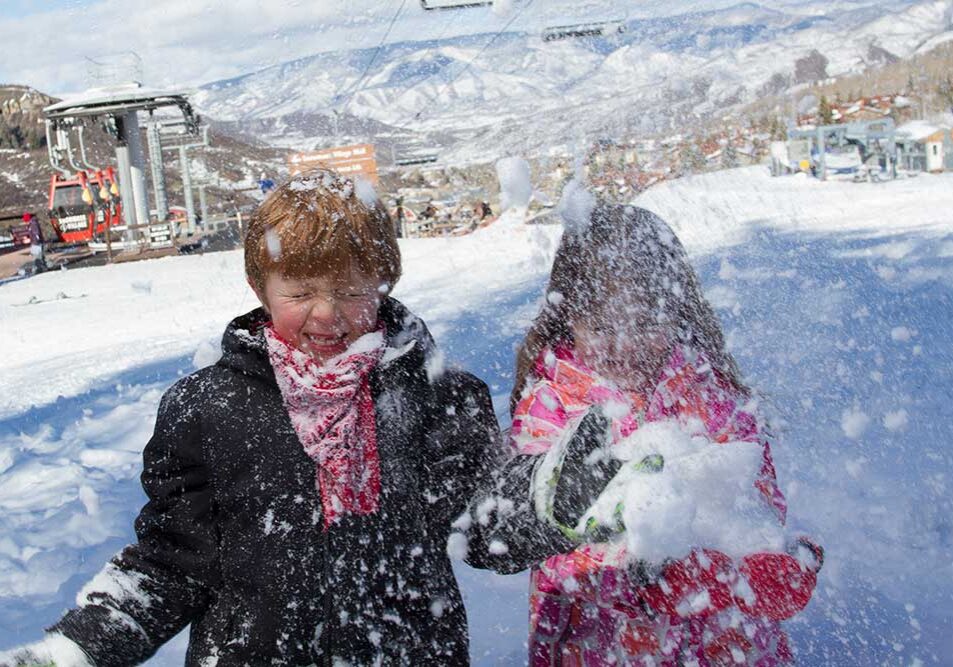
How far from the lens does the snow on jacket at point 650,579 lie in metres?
1.54

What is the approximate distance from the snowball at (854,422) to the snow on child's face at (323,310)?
253cm

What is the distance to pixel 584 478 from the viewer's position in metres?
1.22

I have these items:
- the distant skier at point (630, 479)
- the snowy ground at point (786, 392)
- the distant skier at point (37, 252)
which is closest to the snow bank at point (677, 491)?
the distant skier at point (630, 479)

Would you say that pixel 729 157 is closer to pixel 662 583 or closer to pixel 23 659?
pixel 662 583

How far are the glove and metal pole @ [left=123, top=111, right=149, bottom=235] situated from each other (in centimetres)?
2460

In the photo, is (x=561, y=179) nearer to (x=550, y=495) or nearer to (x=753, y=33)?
(x=753, y=33)

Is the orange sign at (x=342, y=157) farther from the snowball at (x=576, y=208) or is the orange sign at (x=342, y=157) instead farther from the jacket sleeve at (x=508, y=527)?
the jacket sleeve at (x=508, y=527)

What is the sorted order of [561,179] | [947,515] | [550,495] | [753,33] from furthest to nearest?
[947,515], [753,33], [561,179], [550,495]

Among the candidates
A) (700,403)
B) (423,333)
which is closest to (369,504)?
(423,333)

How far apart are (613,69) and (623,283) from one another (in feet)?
4.17

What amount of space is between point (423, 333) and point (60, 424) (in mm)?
3666

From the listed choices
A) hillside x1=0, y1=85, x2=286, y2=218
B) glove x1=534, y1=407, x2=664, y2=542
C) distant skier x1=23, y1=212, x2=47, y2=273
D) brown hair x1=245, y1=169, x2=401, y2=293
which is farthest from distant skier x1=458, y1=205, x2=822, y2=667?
hillside x1=0, y1=85, x2=286, y2=218

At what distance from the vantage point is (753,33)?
2.81 metres

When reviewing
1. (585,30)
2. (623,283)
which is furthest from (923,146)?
(623,283)
